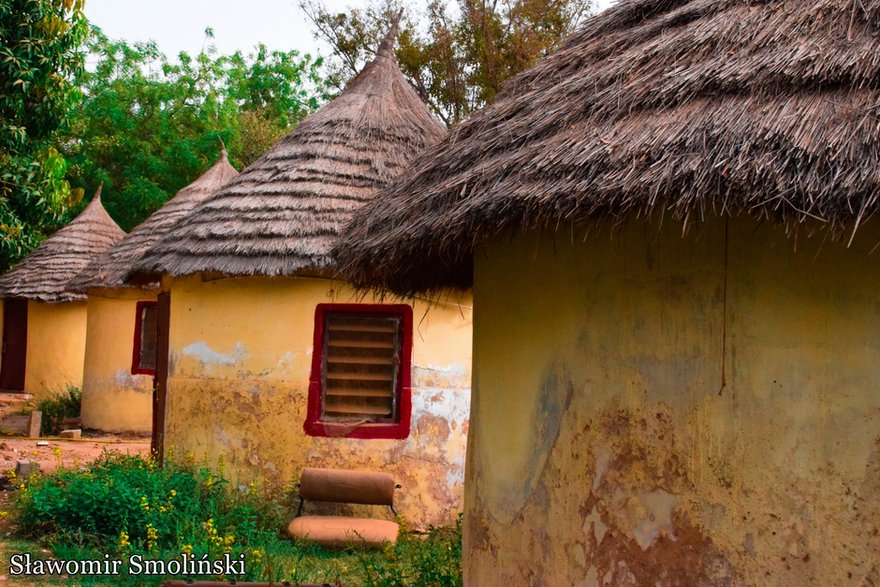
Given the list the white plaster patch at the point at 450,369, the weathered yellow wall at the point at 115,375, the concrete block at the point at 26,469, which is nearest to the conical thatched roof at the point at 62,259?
the weathered yellow wall at the point at 115,375

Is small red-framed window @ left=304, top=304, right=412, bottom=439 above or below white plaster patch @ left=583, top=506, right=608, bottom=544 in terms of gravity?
above

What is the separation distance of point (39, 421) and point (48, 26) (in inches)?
261

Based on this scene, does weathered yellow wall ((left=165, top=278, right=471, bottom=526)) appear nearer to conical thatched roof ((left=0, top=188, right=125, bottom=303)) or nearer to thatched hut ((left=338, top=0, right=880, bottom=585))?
thatched hut ((left=338, top=0, right=880, bottom=585))

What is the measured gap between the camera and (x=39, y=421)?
1539 centimetres

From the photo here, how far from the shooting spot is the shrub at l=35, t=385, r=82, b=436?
1675 cm

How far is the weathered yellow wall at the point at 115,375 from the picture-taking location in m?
16.0

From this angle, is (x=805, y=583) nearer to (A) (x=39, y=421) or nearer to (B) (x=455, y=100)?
(A) (x=39, y=421)

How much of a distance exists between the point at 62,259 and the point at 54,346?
1722 mm

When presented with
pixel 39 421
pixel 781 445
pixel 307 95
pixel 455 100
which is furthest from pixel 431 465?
pixel 307 95

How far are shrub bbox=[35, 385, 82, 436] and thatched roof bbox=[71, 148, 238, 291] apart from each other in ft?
8.04

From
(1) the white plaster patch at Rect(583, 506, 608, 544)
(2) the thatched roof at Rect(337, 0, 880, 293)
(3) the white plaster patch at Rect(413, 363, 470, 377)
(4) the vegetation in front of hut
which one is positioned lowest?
(4) the vegetation in front of hut

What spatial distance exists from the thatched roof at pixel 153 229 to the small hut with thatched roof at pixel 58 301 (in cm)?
272

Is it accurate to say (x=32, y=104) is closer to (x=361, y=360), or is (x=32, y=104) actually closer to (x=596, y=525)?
(x=361, y=360)

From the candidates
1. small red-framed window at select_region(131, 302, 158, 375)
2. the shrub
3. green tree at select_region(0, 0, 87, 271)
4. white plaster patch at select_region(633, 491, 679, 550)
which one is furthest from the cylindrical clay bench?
the shrub
